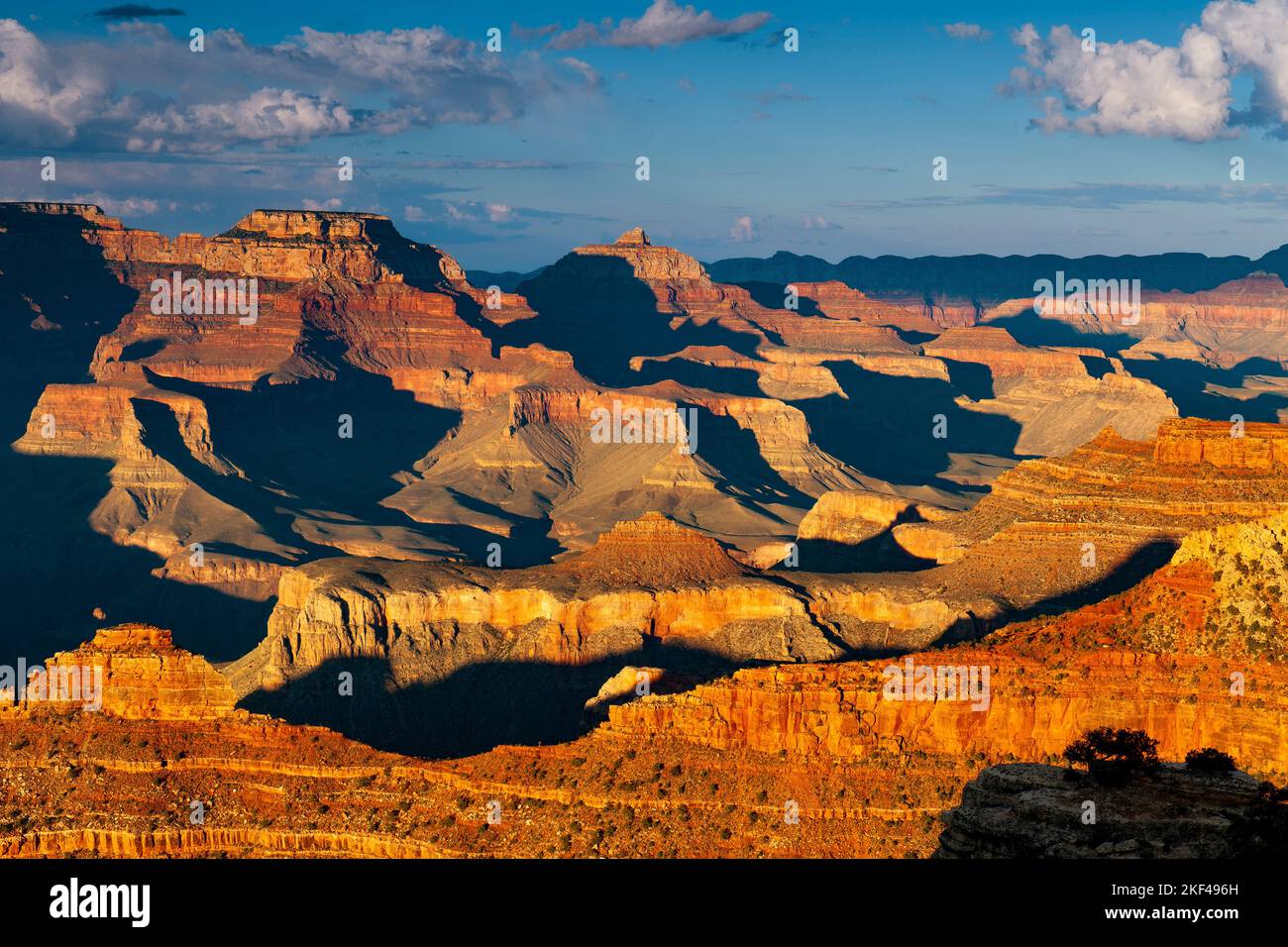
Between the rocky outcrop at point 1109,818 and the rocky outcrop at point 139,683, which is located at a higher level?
the rocky outcrop at point 139,683

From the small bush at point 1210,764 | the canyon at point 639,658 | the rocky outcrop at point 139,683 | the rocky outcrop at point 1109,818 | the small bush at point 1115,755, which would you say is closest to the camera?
the rocky outcrop at point 1109,818

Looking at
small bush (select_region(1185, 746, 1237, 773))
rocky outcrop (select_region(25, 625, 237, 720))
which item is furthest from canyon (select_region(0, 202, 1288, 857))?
small bush (select_region(1185, 746, 1237, 773))

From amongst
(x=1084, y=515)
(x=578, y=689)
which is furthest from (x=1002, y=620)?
(x=578, y=689)

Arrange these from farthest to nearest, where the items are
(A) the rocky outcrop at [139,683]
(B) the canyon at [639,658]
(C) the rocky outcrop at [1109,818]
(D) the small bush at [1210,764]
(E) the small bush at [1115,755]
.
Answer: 1. (A) the rocky outcrop at [139,683]
2. (B) the canyon at [639,658]
3. (D) the small bush at [1210,764]
4. (E) the small bush at [1115,755]
5. (C) the rocky outcrop at [1109,818]

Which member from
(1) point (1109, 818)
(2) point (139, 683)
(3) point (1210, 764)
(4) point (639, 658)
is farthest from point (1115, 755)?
(4) point (639, 658)

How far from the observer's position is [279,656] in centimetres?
10050

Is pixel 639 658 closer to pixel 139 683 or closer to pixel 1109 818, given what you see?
pixel 139 683

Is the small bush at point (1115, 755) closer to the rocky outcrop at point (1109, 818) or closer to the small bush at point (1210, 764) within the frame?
the rocky outcrop at point (1109, 818)

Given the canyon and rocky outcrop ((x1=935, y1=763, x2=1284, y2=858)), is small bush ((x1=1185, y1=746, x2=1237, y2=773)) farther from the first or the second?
the canyon

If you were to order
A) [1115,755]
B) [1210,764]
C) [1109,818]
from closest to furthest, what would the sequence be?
1. [1109,818]
2. [1210,764]
3. [1115,755]

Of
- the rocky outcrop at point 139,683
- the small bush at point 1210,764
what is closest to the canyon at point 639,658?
the rocky outcrop at point 139,683
